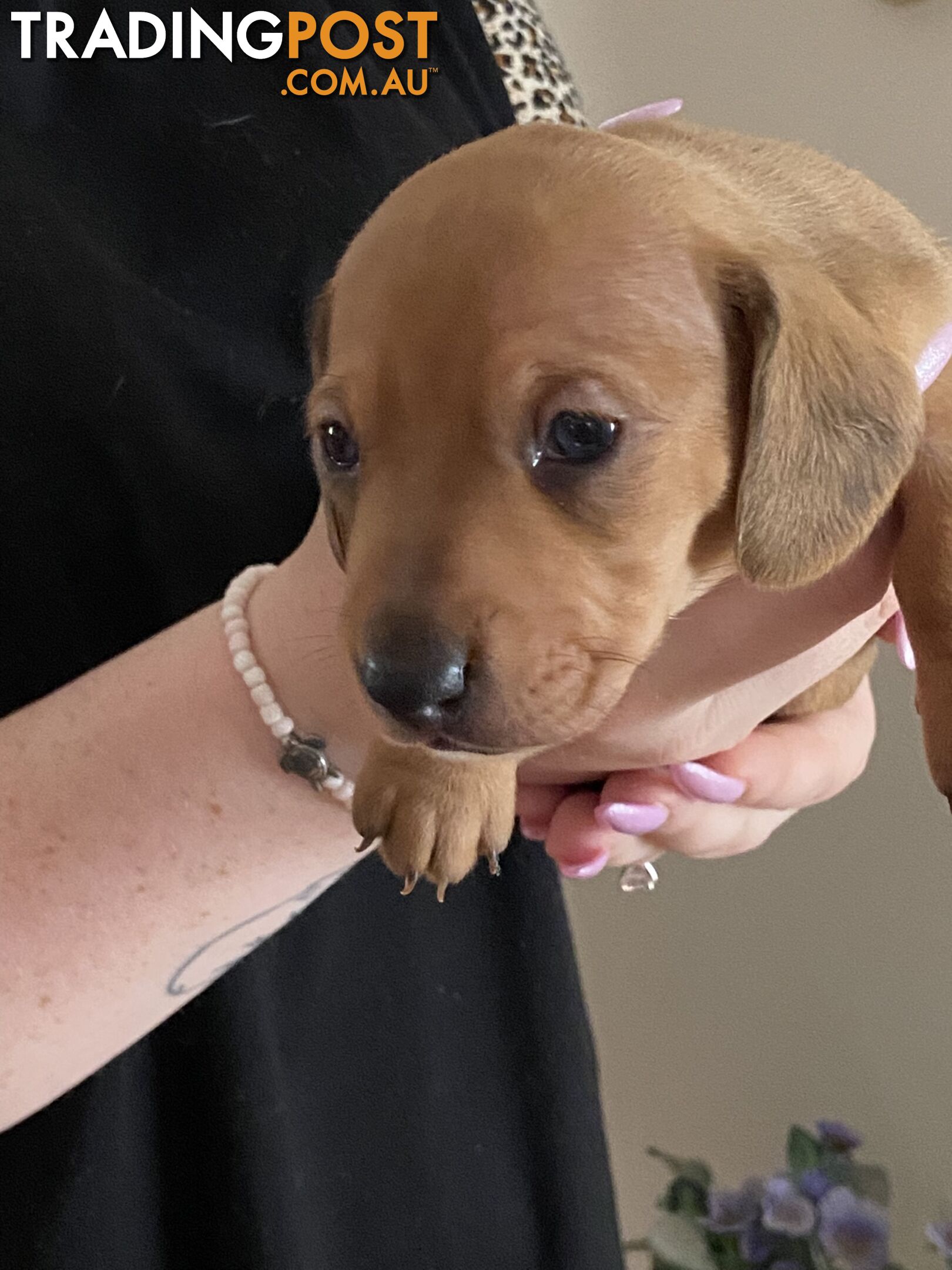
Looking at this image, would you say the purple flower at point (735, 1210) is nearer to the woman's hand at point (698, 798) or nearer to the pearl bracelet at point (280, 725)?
the woman's hand at point (698, 798)

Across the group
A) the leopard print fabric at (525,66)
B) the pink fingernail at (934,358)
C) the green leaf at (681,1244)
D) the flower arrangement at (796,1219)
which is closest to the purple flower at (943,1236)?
the flower arrangement at (796,1219)

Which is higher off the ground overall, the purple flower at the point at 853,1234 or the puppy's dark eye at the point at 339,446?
the puppy's dark eye at the point at 339,446

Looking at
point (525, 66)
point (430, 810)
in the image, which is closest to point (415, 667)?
point (430, 810)

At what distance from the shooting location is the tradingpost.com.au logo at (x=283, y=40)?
1513 mm

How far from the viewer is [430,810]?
1.23m

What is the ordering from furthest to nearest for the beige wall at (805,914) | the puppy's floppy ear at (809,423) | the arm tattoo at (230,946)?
the beige wall at (805,914) → the arm tattoo at (230,946) → the puppy's floppy ear at (809,423)

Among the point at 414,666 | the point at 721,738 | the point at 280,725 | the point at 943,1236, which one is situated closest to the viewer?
the point at 414,666

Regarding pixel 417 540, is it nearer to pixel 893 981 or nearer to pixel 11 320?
pixel 11 320

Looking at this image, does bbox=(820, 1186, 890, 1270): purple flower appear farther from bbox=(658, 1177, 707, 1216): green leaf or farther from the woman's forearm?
the woman's forearm

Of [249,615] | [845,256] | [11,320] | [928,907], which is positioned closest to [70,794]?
[249,615]

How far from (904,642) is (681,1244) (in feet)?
5.85

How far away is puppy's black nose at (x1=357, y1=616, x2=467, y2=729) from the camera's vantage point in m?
0.92

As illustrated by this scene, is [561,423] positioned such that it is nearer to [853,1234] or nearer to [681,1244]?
[853,1234]

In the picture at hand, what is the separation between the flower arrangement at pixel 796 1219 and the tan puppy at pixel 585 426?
5.55ft
